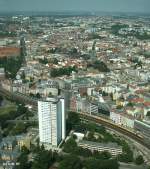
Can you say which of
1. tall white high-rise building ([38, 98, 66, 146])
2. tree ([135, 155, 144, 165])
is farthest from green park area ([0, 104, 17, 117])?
tree ([135, 155, 144, 165])

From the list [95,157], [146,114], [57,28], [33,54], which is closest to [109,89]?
[146,114]

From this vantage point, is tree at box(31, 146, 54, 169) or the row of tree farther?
the row of tree

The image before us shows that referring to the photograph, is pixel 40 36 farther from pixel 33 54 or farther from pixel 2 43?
pixel 33 54

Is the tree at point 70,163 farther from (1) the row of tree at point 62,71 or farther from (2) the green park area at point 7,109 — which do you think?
(1) the row of tree at point 62,71

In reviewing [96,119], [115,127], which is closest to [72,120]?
[96,119]

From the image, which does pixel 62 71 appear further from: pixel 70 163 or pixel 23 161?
pixel 70 163

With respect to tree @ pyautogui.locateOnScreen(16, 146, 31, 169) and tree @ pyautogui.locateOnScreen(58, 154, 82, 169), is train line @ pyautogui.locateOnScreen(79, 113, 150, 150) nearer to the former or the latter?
tree @ pyautogui.locateOnScreen(58, 154, 82, 169)
